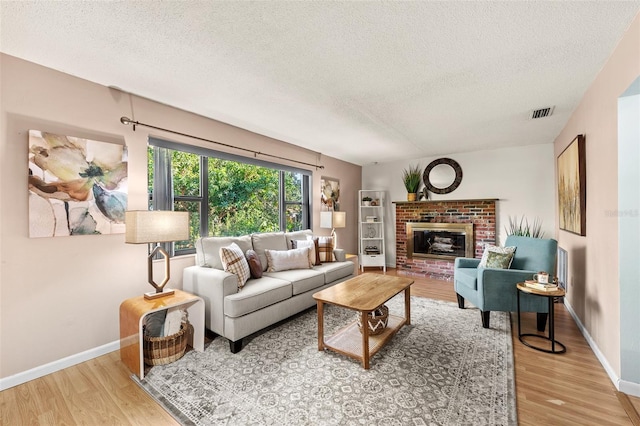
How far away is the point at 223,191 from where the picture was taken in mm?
3641

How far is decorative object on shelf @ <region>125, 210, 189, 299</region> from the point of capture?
7.24ft

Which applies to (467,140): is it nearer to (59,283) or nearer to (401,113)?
(401,113)

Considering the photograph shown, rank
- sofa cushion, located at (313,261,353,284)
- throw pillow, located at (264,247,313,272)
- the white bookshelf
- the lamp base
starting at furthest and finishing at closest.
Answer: the white bookshelf < sofa cushion, located at (313,261,353,284) < throw pillow, located at (264,247,313,272) < the lamp base

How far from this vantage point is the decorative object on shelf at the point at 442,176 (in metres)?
5.23

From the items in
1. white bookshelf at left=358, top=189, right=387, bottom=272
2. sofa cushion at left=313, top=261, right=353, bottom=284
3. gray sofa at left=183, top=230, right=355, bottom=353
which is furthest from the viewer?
white bookshelf at left=358, top=189, right=387, bottom=272

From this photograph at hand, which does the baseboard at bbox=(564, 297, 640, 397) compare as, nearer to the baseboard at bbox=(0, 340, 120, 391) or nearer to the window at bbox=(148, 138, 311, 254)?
the window at bbox=(148, 138, 311, 254)

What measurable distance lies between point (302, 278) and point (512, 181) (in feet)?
13.4

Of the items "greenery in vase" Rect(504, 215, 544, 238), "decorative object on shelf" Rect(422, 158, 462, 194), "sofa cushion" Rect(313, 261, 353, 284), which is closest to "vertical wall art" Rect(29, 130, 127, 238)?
"sofa cushion" Rect(313, 261, 353, 284)

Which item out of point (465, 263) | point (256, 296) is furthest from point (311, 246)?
point (465, 263)

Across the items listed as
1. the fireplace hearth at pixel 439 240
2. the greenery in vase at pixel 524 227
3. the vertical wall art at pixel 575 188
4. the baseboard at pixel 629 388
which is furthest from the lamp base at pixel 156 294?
the greenery in vase at pixel 524 227

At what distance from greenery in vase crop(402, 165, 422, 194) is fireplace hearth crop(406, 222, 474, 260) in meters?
0.69

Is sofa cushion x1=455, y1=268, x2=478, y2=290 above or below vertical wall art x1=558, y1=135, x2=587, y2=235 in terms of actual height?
below

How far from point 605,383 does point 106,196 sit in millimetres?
4157

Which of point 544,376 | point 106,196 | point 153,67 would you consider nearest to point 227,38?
point 153,67
